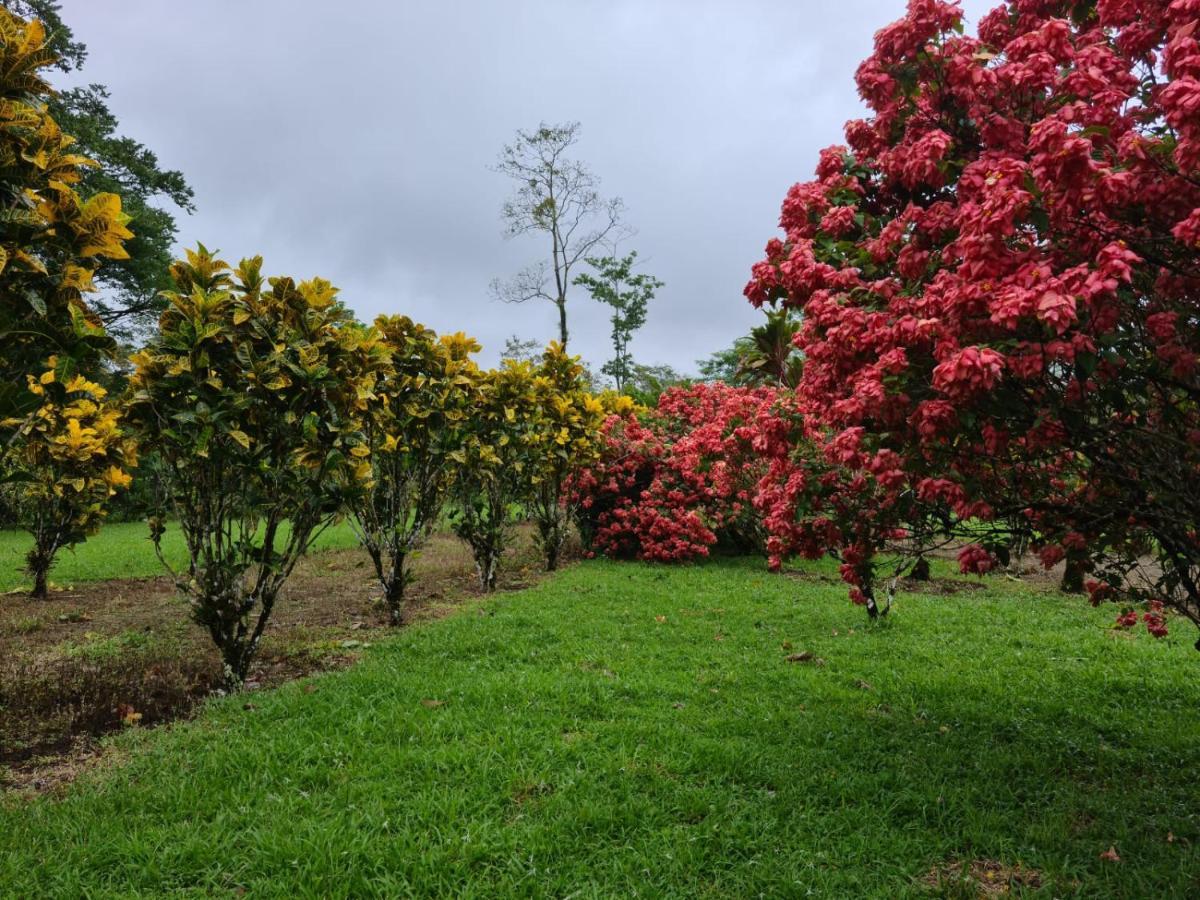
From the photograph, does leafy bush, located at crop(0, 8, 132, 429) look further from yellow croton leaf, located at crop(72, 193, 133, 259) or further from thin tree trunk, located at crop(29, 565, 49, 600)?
thin tree trunk, located at crop(29, 565, 49, 600)

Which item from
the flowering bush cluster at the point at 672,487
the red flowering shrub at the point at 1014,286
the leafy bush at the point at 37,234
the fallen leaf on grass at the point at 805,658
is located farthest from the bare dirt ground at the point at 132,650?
the red flowering shrub at the point at 1014,286

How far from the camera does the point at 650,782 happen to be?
3357 mm

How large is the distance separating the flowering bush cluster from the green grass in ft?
15.0

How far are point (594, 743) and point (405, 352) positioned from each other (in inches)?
182

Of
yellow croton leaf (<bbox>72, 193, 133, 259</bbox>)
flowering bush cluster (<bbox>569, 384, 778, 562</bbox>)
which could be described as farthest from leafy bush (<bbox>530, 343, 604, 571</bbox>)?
yellow croton leaf (<bbox>72, 193, 133, 259</bbox>)

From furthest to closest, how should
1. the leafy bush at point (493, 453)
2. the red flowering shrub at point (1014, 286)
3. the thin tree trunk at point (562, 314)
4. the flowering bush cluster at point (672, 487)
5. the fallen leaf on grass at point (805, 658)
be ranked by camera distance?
the thin tree trunk at point (562, 314)
the flowering bush cluster at point (672, 487)
the leafy bush at point (493, 453)
the fallen leaf on grass at point (805, 658)
the red flowering shrub at point (1014, 286)

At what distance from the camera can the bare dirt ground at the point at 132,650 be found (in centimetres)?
405

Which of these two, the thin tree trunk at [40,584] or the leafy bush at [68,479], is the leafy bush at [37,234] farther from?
the thin tree trunk at [40,584]

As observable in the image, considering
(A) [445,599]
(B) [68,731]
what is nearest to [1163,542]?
(B) [68,731]

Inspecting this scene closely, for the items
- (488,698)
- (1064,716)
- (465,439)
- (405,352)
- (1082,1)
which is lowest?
(1064,716)

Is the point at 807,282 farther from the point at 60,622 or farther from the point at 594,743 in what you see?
the point at 60,622

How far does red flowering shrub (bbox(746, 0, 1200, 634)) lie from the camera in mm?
2312

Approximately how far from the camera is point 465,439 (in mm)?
7918

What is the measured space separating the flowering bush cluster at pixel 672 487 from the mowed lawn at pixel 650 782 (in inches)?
195
